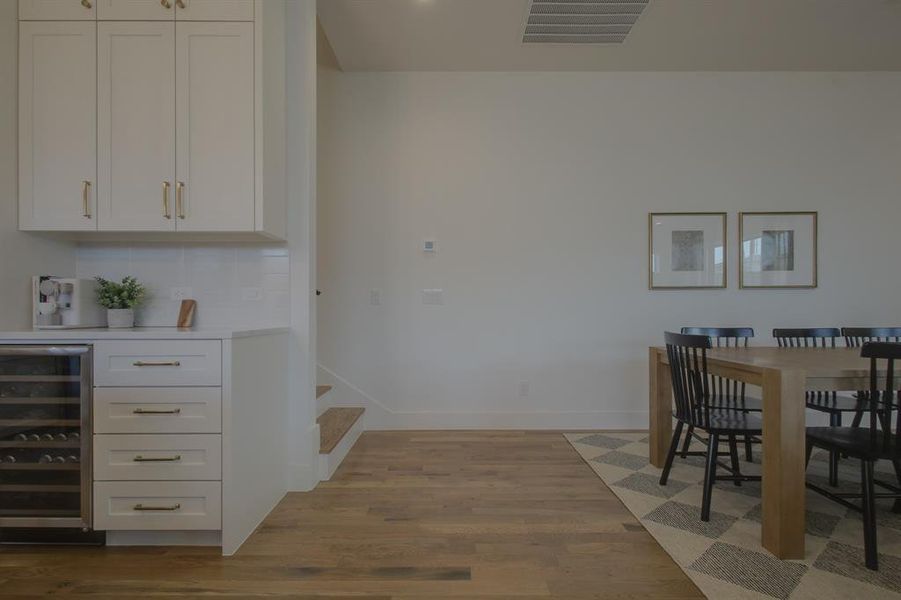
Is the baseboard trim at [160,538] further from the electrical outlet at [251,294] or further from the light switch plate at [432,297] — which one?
the light switch plate at [432,297]

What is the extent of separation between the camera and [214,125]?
2084mm

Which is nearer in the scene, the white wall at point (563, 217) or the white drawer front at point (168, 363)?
the white drawer front at point (168, 363)

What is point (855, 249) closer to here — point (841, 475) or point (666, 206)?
point (666, 206)

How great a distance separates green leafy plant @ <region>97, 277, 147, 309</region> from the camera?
7.13 feet

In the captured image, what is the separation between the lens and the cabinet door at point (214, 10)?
2074 millimetres

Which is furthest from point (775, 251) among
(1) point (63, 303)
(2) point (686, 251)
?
(1) point (63, 303)

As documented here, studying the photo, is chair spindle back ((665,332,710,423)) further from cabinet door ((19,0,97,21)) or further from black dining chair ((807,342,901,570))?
cabinet door ((19,0,97,21))

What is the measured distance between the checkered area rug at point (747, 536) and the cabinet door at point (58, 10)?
144 inches

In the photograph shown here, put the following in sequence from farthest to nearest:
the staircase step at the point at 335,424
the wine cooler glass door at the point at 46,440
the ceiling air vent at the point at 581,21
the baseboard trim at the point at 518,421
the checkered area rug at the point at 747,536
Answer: the baseboard trim at the point at 518,421, the ceiling air vent at the point at 581,21, the staircase step at the point at 335,424, the wine cooler glass door at the point at 46,440, the checkered area rug at the point at 747,536

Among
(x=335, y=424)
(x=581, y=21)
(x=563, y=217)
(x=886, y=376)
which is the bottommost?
(x=335, y=424)

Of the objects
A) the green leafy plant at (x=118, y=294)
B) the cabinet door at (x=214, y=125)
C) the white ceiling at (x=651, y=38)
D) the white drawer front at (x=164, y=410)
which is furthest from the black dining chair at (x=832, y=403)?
the green leafy plant at (x=118, y=294)

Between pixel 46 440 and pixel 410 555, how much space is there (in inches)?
63.9

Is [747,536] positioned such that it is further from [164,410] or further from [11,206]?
[11,206]

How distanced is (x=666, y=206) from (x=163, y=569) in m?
4.03
